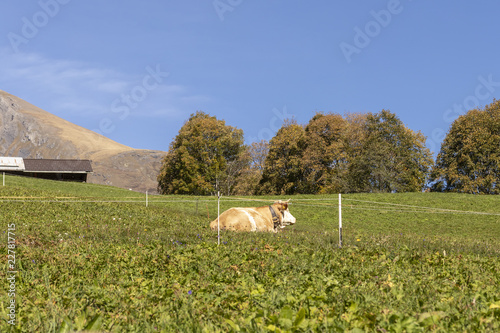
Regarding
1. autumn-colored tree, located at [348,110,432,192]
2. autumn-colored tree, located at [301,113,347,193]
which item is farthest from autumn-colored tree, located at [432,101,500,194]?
autumn-colored tree, located at [301,113,347,193]

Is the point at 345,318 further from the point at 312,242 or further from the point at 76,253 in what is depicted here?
the point at 312,242

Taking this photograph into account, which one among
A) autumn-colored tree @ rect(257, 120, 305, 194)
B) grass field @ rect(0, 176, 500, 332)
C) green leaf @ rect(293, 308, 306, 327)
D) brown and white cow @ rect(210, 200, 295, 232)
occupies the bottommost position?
grass field @ rect(0, 176, 500, 332)

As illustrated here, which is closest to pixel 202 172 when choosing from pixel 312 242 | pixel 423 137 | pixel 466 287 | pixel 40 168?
pixel 423 137

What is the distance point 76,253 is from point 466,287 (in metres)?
7.76

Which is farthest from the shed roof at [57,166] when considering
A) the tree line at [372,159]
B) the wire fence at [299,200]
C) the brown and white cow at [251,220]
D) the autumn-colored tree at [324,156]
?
the brown and white cow at [251,220]

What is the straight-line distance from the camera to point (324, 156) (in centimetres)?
5778

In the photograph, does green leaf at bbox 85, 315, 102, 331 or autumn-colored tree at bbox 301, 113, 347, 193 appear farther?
autumn-colored tree at bbox 301, 113, 347, 193

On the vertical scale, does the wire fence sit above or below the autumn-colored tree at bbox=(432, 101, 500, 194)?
below

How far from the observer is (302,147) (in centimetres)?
6103

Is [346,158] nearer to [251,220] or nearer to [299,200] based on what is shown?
[299,200]

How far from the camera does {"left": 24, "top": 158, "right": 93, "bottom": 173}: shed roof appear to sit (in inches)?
3580

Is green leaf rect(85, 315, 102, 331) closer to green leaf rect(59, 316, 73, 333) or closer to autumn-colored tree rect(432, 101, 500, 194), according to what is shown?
green leaf rect(59, 316, 73, 333)

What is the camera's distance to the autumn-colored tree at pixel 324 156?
56.7 m

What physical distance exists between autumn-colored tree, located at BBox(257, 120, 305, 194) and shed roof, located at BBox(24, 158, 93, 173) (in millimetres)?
44834
